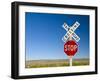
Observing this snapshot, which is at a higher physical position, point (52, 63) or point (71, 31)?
point (71, 31)

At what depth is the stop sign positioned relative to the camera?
1.42m

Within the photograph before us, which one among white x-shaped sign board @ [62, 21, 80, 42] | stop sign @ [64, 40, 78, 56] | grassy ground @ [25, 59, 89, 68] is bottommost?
grassy ground @ [25, 59, 89, 68]

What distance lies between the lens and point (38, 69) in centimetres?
136

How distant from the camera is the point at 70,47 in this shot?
1432 millimetres

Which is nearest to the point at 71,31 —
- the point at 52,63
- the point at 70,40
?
the point at 70,40

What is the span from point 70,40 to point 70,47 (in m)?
0.03

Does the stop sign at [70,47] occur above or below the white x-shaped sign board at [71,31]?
below

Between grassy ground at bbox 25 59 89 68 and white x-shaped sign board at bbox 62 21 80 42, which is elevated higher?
white x-shaped sign board at bbox 62 21 80 42

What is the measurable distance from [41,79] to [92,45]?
1.04 feet

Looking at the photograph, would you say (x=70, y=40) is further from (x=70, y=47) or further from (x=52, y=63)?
(x=52, y=63)

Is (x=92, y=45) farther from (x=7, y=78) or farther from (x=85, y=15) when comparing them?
(x=7, y=78)

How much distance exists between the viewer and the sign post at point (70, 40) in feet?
4.64

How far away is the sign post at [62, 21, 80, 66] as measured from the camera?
4.64ft

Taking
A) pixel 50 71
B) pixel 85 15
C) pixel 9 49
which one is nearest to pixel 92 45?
pixel 85 15
